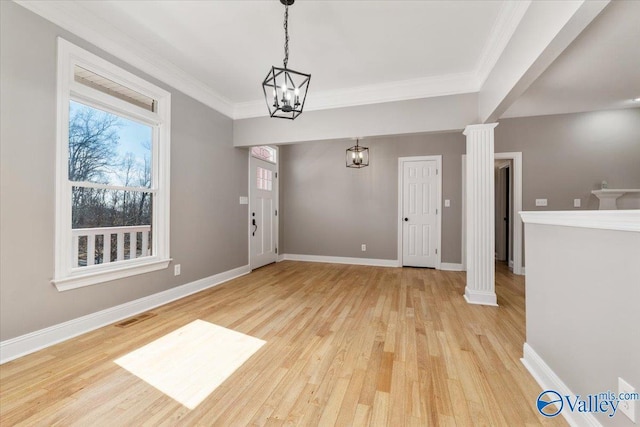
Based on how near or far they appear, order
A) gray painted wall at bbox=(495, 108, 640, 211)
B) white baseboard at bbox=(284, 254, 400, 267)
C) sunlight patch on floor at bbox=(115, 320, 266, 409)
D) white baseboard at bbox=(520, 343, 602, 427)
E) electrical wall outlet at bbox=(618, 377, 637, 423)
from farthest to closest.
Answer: white baseboard at bbox=(284, 254, 400, 267) → gray painted wall at bbox=(495, 108, 640, 211) → sunlight patch on floor at bbox=(115, 320, 266, 409) → white baseboard at bbox=(520, 343, 602, 427) → electrical wall outlet at bbox=(618, 377, 637, 423)

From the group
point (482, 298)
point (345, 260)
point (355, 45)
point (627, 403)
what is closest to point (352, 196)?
point (345, 260)

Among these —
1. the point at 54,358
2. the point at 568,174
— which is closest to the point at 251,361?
the point at 54,358

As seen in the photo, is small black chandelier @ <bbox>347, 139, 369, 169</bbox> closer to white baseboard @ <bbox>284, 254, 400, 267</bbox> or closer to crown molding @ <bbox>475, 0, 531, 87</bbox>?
white baseboard @ <bbox>284, 254, 400, 267</bbox>

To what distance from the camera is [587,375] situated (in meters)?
1.24

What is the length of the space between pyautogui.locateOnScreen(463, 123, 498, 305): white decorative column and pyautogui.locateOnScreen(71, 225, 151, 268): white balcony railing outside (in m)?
3.91

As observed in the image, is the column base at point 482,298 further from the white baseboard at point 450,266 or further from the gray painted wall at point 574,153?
the gray painted wall at point 574,153

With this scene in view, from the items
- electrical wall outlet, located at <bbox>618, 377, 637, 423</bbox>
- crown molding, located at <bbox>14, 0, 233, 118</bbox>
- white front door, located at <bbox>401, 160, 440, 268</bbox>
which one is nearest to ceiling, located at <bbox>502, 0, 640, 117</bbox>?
white front door, located at <bbox>401, 160, 440, 268</bbox>

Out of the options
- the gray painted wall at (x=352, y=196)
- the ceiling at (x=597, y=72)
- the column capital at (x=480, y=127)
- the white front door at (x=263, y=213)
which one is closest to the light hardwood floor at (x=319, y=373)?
the white front door at (x=263, y=213)

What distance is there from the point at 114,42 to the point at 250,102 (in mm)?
1841

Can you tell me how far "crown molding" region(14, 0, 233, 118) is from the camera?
2100mm

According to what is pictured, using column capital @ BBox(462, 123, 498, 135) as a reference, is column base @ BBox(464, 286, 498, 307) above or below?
below

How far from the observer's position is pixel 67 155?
222 cm

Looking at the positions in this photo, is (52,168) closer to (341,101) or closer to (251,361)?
(251,361)

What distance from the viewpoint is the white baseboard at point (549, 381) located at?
4.03 feet
